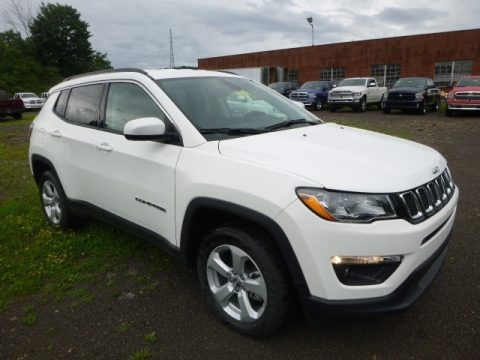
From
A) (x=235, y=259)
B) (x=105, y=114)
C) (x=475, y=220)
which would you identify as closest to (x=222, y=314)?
(x=235, y=259)

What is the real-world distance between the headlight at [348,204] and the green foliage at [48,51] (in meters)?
49.7

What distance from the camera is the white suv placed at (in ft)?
7.16

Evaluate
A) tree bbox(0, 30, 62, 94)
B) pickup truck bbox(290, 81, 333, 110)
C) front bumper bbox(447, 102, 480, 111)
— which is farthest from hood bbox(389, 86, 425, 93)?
tree bbox(0, 30, 62, 94)

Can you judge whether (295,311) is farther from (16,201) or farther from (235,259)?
(16,201)

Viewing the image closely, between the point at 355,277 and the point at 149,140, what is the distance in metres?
1.67

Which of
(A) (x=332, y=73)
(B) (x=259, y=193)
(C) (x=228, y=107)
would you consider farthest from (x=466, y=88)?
(A) (x=332, y=73)

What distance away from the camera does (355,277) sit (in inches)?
86.9

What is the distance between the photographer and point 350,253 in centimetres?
214

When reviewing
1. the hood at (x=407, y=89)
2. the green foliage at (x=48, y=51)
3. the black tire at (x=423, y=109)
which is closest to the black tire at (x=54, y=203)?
the hood at (x=407, y=89)

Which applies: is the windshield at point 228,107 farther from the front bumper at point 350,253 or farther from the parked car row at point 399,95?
the parked car row at point 399,95

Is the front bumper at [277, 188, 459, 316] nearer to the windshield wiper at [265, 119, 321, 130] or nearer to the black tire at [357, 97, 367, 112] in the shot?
the windshield wiper at [265, 119, 321, 130]

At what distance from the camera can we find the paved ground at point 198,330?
2576mm

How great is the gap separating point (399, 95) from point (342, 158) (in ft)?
57.2

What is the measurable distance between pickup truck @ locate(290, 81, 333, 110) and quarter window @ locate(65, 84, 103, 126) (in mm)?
18403
